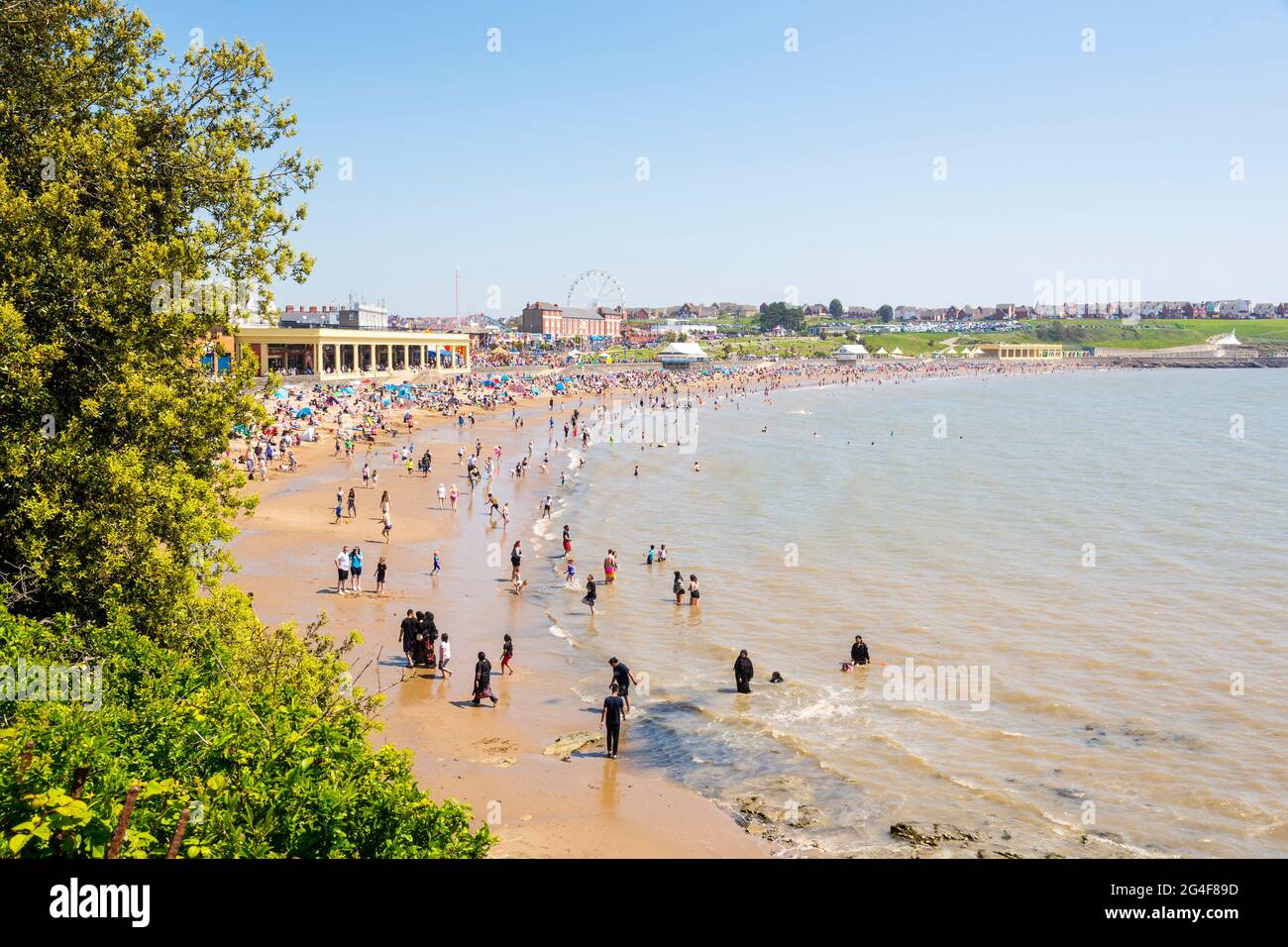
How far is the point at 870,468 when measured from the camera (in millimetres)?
64125

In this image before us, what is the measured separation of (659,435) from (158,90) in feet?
218

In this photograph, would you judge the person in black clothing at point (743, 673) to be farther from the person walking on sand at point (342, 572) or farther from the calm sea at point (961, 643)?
the person walking on sand at point (342, 572)

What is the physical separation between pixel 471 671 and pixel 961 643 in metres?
13.0

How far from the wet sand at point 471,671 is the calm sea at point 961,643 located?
1.07 metres

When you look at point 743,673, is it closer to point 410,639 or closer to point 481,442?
point 410,639

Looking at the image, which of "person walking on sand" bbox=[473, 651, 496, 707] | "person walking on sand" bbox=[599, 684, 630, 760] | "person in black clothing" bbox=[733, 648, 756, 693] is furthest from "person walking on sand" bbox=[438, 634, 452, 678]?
"person in black clothing" bbox=[733, 648, 756, 693]

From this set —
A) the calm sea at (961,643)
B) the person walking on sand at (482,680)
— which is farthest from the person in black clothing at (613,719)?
the person walking on sand at (482,680)

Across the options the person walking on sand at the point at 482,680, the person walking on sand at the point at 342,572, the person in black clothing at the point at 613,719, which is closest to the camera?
the person in black clothing at the point at 613,719

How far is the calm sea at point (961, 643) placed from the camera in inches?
648

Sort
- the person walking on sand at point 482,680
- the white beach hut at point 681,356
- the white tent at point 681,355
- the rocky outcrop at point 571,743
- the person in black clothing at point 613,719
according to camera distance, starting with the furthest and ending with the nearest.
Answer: the white tent at point 681,355, the white beach hut at point 681,356, the person walking on sand at point 482,680, the rocky outcrop at point 571,743, the person in black clothing at point 613,719

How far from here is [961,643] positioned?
25844 millimetres

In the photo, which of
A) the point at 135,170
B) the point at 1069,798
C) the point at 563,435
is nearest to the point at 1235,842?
the point at 1069,798
